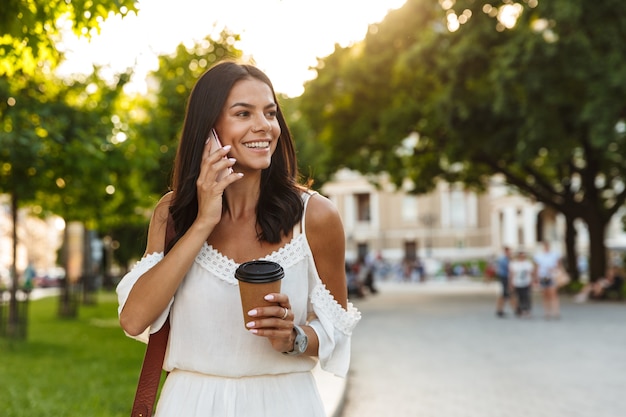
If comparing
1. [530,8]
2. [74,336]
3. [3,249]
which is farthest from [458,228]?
[74,336]

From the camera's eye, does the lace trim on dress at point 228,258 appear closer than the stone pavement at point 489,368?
Yes

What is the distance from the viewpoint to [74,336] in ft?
56.3

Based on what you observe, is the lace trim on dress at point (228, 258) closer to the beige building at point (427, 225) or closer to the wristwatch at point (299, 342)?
the wristwatch at point (299, 342)

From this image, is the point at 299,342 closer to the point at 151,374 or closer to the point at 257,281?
the point at 257,281

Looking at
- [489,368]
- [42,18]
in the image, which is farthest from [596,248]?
[42,18]

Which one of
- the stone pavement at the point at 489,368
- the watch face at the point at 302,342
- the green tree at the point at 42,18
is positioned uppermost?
the green tree at the point at 42,18

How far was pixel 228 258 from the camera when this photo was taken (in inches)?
93.4

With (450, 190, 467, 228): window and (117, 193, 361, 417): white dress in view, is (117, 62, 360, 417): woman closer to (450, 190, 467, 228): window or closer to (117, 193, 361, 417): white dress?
(117, 193, 361, 417): white dress

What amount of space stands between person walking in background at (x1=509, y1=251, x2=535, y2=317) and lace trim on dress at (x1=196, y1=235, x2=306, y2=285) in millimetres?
18325

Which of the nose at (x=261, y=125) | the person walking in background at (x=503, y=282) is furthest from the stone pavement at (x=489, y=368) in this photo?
the nose at (x=261, y=125)

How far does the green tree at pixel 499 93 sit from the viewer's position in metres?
20.4

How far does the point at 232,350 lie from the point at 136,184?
71.4 feet

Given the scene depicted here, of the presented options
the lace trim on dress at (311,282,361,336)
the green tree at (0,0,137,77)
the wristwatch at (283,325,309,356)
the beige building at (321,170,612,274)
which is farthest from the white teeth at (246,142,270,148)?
the beige building at (321,170,612,274)

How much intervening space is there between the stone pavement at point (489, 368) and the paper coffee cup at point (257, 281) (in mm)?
6489
